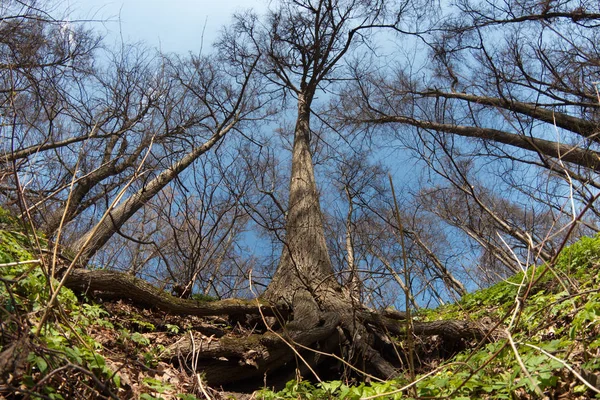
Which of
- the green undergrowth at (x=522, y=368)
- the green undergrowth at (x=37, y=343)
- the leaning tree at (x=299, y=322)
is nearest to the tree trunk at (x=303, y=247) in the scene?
the leaning tree at (x=299, y=322)

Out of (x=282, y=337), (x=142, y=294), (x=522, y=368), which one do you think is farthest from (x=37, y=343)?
(x=142, y=294)

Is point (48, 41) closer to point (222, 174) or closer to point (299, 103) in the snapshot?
point (222, 174)

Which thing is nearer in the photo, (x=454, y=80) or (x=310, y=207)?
(x=310, y=207)

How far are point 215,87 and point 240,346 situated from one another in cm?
536

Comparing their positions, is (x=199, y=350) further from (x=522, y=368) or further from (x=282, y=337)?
(x=522, y=368)

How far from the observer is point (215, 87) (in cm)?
754

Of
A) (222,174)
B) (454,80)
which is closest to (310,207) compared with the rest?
(222,174)

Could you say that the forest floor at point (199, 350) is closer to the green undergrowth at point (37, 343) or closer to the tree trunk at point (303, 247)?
the green undergrowth at point (37, 343)

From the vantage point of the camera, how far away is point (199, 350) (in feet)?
10.2

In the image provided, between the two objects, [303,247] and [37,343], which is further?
[303,247]

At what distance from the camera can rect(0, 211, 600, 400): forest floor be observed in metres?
1.64

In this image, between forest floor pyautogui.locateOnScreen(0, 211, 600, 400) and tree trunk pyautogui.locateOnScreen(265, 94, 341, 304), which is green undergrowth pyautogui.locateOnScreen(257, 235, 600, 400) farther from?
tree trunk pyautogui.locateOnScreen(265, 94, 341, 304)

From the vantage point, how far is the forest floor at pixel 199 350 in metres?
1.64

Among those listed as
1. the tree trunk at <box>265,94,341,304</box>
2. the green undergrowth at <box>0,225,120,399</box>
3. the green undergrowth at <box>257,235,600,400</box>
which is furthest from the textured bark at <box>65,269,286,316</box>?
the green undergrowth at <box>257,235,600,400</box>
